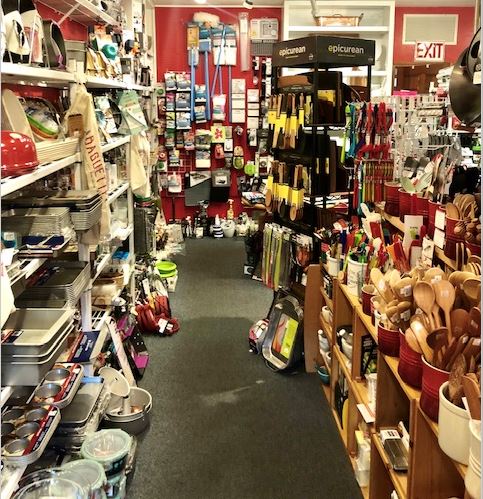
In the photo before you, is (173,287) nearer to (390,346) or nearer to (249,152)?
(249,152)

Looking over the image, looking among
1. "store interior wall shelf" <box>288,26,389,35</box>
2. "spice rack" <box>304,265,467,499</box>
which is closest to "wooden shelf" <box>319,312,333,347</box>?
"spice rack" <box>304,265,467,499</box>

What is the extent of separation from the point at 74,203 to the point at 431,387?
170cm

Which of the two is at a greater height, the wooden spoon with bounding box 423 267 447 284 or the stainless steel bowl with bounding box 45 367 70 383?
the wooden spoon with bounding box 423 267 447 284

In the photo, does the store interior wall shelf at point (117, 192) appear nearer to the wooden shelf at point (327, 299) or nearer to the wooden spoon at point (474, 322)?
the wooden shelf at point (327, 299)

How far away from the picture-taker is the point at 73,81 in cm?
287

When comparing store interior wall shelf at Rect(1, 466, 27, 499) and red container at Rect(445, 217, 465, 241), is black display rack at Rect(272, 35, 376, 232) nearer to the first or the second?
red container at Rect(445, 217, 465, 241)

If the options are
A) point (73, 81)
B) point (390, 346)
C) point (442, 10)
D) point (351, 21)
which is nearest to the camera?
point (390, 346)

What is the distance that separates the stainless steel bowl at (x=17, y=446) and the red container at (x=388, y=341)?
4.32 feet

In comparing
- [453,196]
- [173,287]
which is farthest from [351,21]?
[453,196]

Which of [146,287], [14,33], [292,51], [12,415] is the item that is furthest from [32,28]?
[146,287]

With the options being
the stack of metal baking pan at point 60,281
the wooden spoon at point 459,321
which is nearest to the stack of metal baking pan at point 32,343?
the stack of metal baking pan at point 60,281

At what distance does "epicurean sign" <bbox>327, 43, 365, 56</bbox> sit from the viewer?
3.71 m

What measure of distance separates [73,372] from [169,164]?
5727 millimetres

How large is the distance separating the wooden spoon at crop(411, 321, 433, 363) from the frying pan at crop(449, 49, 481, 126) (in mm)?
717
